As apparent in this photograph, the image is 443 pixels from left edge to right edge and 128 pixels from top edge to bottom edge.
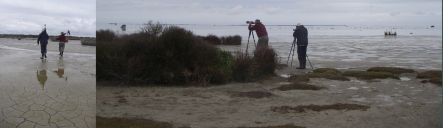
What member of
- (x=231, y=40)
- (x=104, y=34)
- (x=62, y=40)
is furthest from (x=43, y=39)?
(x=231, y=40)

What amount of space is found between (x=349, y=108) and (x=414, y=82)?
537 centimetres

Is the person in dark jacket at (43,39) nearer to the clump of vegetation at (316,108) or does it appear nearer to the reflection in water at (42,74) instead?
the reflection in water at (42,74)

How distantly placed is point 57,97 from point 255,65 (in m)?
9.55

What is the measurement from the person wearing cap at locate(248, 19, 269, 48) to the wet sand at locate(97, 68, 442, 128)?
366 centimetres

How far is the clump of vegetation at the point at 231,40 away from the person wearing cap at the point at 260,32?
2365 millimetres

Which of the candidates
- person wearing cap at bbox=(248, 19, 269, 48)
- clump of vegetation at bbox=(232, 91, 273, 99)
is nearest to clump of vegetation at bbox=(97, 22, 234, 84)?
clump of vegetation at bbox=(232, 91, 273, 99)

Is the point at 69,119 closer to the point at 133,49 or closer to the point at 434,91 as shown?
the point at 133,49

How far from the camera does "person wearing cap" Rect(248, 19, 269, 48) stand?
16.7 metres

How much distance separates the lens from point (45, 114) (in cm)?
460

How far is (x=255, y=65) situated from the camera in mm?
14055

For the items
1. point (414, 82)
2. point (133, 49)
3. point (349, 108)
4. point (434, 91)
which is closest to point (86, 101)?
point (349, 108)

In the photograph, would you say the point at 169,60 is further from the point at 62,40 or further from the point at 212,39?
the point at 62,40

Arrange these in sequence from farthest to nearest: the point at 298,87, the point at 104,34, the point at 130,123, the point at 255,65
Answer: the point at 255,65 < the point at 298,87 < the point at 130,123 < the point at 104,34

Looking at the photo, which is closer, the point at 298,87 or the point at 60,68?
the point at 60,68
